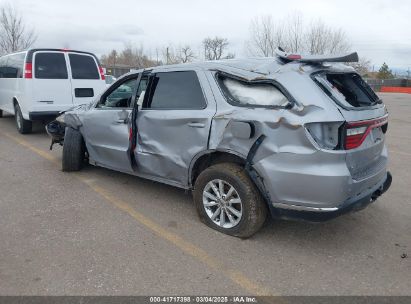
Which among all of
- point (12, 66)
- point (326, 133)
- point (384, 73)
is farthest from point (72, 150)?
point (384, 73)

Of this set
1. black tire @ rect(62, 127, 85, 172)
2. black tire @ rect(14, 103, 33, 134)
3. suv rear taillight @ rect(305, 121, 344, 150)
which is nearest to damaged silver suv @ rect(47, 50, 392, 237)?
suv rear taillight @ rect(305, 121, 344, 150)

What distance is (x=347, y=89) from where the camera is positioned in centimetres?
362

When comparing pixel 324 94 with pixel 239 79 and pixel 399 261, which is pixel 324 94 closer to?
pixel 239 79

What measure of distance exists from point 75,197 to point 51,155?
2.63 m

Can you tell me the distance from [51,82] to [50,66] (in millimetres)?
391

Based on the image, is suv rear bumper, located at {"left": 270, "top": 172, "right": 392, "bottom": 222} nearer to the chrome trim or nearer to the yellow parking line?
the chrome trim

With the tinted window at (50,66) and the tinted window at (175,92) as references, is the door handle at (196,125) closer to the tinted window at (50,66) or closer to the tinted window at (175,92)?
the tinted window at (175,92)

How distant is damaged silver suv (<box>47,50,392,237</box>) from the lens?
3.19 m

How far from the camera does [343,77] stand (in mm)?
3717

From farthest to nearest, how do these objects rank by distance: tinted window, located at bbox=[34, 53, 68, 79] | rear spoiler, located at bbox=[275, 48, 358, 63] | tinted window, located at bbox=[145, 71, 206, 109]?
1. tinted window, located at bbox=[34, 53, 68, 79]
2. tinted window, located at bbox=[145, 71, 206, 109]
3. rear spoiler, located at bbox=[275, 48, 358, 63]

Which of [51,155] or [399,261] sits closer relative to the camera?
[399,261]

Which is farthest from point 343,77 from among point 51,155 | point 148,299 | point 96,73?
point 96,73

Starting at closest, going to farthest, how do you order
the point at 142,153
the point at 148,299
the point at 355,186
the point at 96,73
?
the point at 148,299, the point at 355,186, the point at 142,153, the point at 96,73

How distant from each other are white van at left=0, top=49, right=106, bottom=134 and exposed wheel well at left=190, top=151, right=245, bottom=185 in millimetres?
5848
